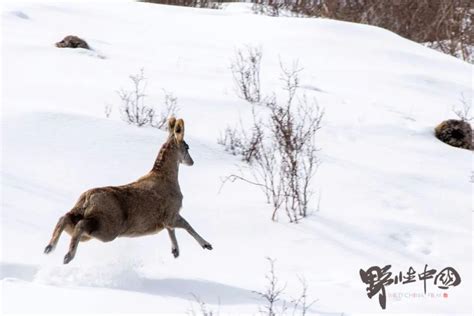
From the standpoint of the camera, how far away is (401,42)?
664 inches

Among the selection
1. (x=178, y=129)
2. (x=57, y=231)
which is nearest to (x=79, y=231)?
(x=57, y=231)

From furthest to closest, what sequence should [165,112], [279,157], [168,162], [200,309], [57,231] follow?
[165,112] → [279,157] → [168,162] → [57,231] → [200,309]

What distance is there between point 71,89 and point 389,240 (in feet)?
15.8

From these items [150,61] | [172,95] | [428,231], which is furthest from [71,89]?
[428,231]

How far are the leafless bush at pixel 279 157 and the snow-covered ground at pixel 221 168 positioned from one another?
0.18 metres

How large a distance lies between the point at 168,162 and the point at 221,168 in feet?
8.17

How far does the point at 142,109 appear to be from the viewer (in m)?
11.1

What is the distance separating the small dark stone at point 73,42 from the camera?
14305mm

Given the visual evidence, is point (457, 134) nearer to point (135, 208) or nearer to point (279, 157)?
point (279, 157)

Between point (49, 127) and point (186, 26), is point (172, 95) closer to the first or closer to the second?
point (49, 127)

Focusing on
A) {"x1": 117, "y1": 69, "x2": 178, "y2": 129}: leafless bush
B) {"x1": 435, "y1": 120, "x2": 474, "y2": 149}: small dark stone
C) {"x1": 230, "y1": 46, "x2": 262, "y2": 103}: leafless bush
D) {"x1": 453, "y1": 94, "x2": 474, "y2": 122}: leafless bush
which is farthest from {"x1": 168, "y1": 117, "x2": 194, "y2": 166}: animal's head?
{"x1": 453, "y1": 94, "x2": 474, "y2": 122}: leafless bush

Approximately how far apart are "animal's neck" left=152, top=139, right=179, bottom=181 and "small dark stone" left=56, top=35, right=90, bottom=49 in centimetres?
689

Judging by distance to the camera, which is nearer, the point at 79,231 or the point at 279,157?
the point at 79,231

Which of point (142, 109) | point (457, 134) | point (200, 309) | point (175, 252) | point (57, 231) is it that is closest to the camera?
point (200, 309)
